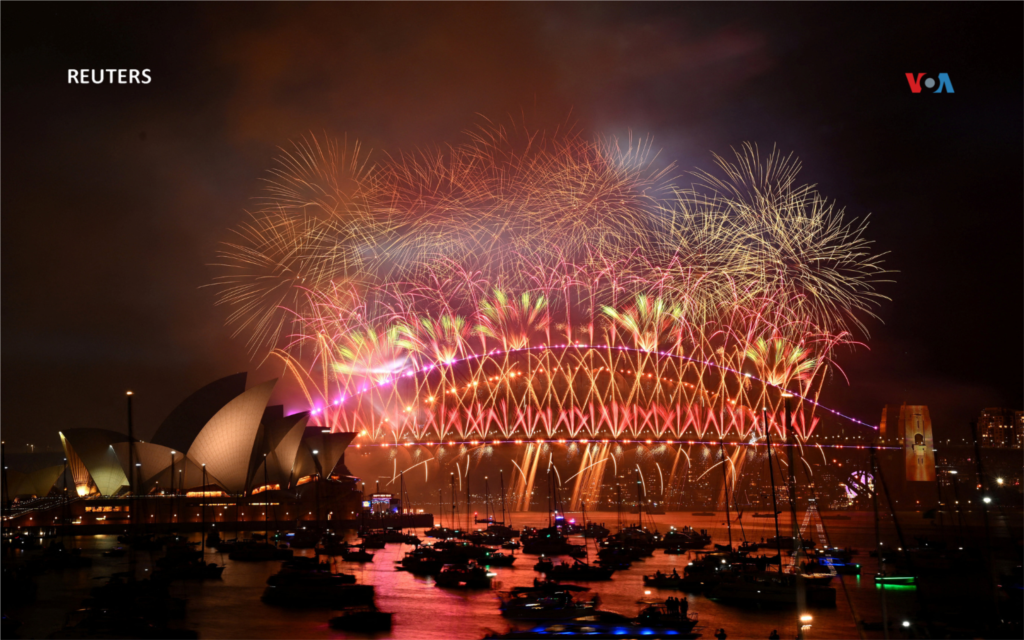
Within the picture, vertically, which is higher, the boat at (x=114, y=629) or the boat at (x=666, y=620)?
the boat at (x=114, y=629)

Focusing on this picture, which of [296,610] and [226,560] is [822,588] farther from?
[226,560]

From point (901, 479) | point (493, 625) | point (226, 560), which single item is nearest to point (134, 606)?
point (493, 625)

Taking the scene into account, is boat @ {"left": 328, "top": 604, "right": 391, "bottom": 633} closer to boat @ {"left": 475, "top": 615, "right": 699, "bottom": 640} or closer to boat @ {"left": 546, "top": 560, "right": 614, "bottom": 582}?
boat @ {"left": 475, "top": 615, "right": 699, "bottom": 640}

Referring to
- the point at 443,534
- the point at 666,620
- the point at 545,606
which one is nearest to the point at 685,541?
the point at 443,534

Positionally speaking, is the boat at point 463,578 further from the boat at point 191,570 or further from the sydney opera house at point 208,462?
the sydney opera house at point 208,462

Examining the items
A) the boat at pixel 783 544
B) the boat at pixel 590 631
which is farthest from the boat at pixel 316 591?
the boat at pixel 783 544

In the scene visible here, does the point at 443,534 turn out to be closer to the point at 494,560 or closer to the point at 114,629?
the point at 494,560
